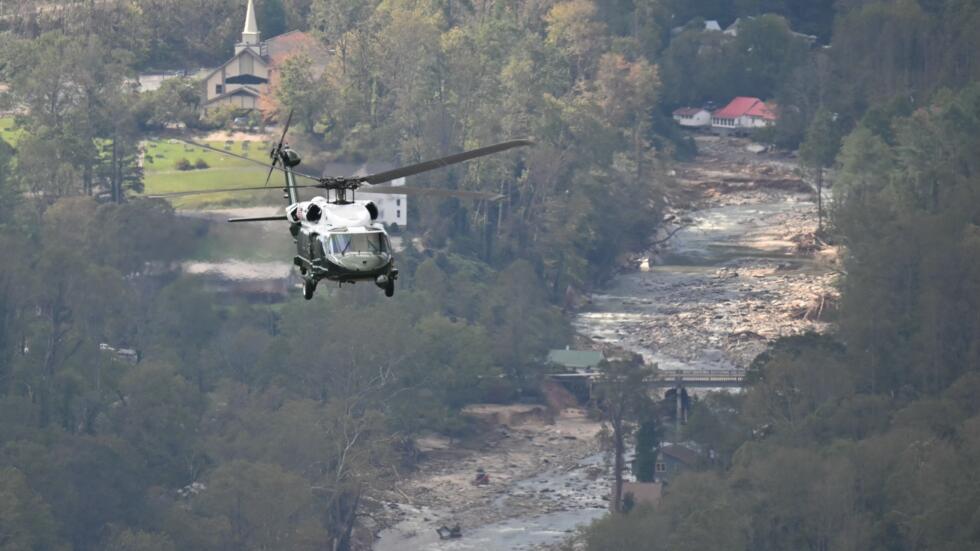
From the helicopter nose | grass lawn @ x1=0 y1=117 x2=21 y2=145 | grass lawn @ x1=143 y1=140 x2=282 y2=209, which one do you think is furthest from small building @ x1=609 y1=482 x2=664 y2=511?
the helicopter nose

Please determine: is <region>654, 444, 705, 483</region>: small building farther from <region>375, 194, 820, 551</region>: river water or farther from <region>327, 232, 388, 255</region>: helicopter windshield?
<region>327, 232, 388, 255</region>: helicopter windshield

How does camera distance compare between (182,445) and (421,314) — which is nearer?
(182,445)

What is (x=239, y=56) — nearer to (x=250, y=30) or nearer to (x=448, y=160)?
(x=250, y=30)

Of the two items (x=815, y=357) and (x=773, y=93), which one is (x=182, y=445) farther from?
(x=773, y=93)

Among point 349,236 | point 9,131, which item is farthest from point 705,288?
point 349,236

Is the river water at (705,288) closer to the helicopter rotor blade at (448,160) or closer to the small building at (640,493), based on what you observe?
the small building at (640,493)

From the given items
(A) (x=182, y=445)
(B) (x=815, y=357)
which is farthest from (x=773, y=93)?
(A) (x=182, y=445)
